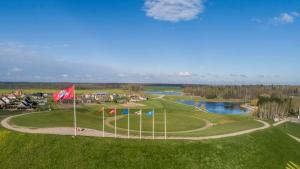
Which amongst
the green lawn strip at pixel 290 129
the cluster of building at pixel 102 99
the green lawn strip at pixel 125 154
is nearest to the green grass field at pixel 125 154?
the green lawn strip at pixel 125 154

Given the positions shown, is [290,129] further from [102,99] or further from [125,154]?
[102,99]

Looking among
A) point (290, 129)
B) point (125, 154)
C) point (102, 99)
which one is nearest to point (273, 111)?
point (290, 129)

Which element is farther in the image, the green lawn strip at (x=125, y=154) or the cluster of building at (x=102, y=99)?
the cluster of building at (x=102, y=99)

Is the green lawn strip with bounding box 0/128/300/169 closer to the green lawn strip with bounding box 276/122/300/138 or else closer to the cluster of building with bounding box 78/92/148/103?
the green lawn strip with bounding box 276/122/300/138

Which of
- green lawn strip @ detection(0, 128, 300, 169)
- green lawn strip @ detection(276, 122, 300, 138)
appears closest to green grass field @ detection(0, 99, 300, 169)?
green lawn strip @ detection(0, 128, 300, 169)

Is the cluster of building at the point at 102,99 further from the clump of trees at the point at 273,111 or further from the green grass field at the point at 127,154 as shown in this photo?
the green grass field at the point at 127,154

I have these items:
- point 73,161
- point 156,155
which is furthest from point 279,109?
point 73,161

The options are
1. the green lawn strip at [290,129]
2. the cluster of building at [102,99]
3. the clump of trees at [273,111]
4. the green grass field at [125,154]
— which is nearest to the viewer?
the green grass field at [125,154]

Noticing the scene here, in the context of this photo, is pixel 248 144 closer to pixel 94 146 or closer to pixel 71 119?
pixel 94 146

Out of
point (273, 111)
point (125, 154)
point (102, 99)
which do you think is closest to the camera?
point (125, 154)

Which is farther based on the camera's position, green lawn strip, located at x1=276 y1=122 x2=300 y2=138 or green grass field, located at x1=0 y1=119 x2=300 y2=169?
green lawn strip, located at x1=276 y1=122 x2=300 y2=138

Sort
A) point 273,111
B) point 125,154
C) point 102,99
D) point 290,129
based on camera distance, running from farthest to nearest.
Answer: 1. point 102,99
2. point 273,111
3. point 290,129
4. point 125,154
